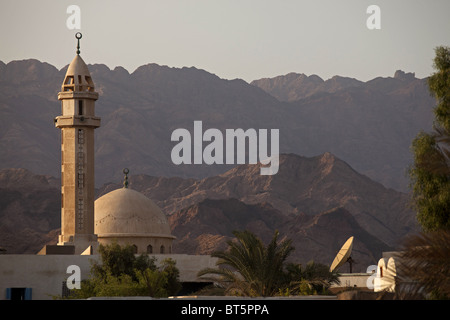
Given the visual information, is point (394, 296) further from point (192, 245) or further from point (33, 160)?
point (33, 160)

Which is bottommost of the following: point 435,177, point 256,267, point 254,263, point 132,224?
point 256,267

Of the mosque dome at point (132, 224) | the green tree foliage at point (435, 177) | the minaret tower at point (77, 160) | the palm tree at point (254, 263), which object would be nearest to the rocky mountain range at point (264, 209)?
the mosque dome at point (132, 224)

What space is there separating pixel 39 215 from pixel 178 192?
3926 centimetres

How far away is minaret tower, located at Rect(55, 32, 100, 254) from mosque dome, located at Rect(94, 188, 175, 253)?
4.35 feet

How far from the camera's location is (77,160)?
56.6 meters

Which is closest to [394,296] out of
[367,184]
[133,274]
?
[133,274]

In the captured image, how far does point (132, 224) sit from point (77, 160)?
5.53 m

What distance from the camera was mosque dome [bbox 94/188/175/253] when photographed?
56.6 metres

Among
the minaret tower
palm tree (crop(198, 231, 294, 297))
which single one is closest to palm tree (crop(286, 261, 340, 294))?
palm tree (crop(198, 231, 294, 297))

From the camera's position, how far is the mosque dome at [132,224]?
5659 cm

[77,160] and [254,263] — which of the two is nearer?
[254,263]

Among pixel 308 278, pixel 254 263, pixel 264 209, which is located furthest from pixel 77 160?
pixel 264 209

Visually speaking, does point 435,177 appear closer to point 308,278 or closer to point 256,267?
point 256,267

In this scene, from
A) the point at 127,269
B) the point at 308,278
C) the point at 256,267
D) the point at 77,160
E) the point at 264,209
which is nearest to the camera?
the point at 256,267
